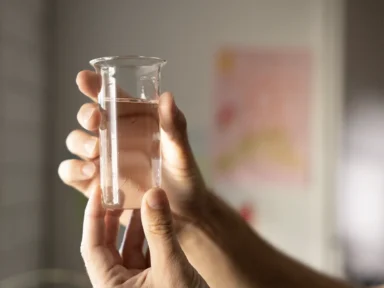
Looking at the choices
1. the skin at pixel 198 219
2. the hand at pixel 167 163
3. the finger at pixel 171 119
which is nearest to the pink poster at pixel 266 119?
the skin at pixel 198 219

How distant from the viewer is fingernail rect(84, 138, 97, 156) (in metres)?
0.93

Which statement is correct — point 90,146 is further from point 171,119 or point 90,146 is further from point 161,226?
point 161,226

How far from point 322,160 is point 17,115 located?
3.90 ft

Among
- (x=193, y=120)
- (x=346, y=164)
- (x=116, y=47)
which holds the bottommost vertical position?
(x=346, y=164)

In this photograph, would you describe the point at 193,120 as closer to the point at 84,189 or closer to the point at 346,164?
the point at 346,164

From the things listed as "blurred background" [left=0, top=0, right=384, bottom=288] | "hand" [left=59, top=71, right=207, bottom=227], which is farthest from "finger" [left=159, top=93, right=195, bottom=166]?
"blurred background" [left=0, top=0, right=384, bottom=288]

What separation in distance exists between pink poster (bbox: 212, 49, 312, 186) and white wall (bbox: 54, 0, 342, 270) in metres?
0.05

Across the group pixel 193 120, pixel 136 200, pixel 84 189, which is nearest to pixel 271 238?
pixel 193 120

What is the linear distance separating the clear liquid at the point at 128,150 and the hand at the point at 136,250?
2.2 inches

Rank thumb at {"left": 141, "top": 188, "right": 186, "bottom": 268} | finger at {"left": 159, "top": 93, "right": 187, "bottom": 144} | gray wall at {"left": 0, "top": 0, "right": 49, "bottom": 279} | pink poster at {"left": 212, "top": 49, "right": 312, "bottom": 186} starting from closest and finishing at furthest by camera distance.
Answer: thumb at {"left": 141, "top": 188, "right": 186, "bottom": 268} → finger at {"left": 159, "top": 93, "right": 187, "bottom": 144} → gray wall at {"left": 0, "top": 0, "right": 49, "bottom": 279} → pink poster at {"left": 212, "top": 49, "right": 312, "bottom": 186}

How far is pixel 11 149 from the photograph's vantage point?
5.32ft

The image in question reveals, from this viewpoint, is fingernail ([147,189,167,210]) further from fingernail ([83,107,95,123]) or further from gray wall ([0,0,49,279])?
gray wall ([0,0,49,279])

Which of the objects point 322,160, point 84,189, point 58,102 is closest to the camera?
point 84,189

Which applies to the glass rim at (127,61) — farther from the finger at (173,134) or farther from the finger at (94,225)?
the finger at (94,225)
